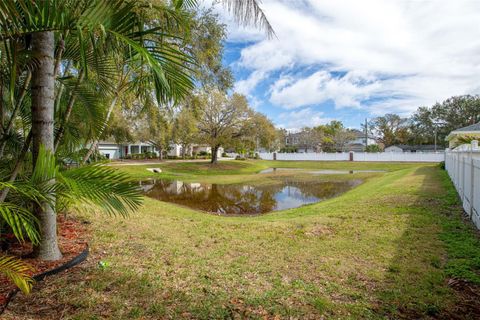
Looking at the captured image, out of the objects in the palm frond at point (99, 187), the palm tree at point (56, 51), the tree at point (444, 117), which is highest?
the tree at point (444, 117)

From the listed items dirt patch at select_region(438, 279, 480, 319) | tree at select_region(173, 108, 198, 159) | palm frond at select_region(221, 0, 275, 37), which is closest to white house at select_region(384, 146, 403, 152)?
tree at select_region(173, 108, 198, 159)

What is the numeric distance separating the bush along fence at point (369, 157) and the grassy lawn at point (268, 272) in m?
29.7

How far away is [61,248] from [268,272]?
95.8 inches

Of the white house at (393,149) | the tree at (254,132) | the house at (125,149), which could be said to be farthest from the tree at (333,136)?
→ the tree at (254,132)

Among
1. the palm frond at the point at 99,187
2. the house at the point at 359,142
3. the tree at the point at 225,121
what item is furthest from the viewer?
the house at the point at 359,142

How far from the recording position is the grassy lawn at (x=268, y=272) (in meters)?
2.44

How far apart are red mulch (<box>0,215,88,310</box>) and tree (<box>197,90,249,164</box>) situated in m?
19.7

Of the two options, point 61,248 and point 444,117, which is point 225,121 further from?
point 444,117

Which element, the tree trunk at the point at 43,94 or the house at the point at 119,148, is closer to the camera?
the tree trunk at the point at 43,94

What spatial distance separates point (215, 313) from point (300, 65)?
16202mm

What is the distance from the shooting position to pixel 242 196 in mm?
12836

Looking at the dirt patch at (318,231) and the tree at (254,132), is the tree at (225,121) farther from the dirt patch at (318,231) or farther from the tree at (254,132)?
the dirt patch at (318,231)

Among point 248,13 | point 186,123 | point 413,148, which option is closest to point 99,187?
point 248,13

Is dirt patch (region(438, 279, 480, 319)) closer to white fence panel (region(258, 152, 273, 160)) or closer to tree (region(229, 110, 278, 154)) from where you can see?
tree (region(229, 110, 278, 154))
